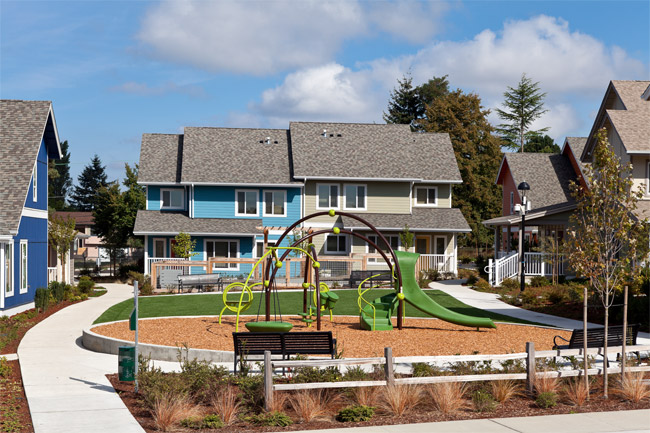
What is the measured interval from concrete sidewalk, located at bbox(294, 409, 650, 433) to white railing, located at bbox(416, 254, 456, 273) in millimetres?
29680

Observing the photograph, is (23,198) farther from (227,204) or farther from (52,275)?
(227,204)

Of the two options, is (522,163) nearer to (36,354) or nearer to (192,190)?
(192,190)

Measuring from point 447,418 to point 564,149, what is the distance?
1622 inches

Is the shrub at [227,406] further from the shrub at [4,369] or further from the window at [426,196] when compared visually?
the window at [426,196]

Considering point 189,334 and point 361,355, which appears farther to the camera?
point 189,334

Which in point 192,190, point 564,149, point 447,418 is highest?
point 564,149

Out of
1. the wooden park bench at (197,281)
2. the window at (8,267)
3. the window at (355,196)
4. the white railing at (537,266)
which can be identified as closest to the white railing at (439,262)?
the window at (355,196)

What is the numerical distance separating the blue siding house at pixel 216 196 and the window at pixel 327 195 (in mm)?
1214

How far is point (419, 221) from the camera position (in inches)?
1671

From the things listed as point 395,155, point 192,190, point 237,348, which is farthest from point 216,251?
point 237,348

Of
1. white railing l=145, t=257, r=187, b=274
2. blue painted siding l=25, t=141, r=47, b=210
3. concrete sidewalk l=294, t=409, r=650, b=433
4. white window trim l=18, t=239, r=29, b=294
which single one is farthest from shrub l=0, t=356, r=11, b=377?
white railing l=145, t=257, r=187, b=274

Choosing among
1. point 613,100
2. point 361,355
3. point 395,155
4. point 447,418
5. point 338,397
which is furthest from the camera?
point 395,155

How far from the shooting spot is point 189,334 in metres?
18.7

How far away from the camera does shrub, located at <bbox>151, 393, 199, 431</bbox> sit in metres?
10.3
